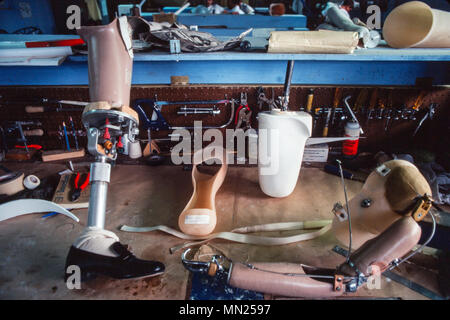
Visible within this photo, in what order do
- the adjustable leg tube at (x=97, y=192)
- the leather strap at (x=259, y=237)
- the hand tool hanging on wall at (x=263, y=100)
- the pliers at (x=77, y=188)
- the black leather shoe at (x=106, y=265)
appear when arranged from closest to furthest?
1. the black leather shoe at (x=106, y=265)
2. the adjustable leg tube at (x=97, y=192)
3. the leather strap at (x=259, y=237)
4. the pliers at (x=77, y=188)
5. the hand tool hanging on wall at (x=263, y=100)

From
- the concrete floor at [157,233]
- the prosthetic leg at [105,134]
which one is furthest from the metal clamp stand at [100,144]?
the concrete floor at [157,233]

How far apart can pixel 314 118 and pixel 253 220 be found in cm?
109

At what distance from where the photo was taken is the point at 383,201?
112 centimetres

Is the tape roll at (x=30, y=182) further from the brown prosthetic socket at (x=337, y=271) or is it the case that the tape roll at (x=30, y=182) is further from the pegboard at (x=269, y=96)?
the brown prosthetic socket at (x=337, y=271)

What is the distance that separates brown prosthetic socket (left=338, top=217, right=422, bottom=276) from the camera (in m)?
0.95

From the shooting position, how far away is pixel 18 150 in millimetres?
2115

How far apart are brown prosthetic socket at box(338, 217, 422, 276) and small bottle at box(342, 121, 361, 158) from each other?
3.75 ft

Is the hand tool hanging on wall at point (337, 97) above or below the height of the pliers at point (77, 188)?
above

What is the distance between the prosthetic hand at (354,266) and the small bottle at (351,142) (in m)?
0.96

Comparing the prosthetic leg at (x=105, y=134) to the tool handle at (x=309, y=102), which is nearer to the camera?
the prosthetic leg at (x=105, y=134)

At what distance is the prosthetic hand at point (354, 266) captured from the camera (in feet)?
3.15

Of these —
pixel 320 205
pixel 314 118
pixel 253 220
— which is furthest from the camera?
pixel 314 118

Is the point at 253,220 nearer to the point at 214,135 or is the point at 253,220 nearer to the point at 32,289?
the point at 214,135
